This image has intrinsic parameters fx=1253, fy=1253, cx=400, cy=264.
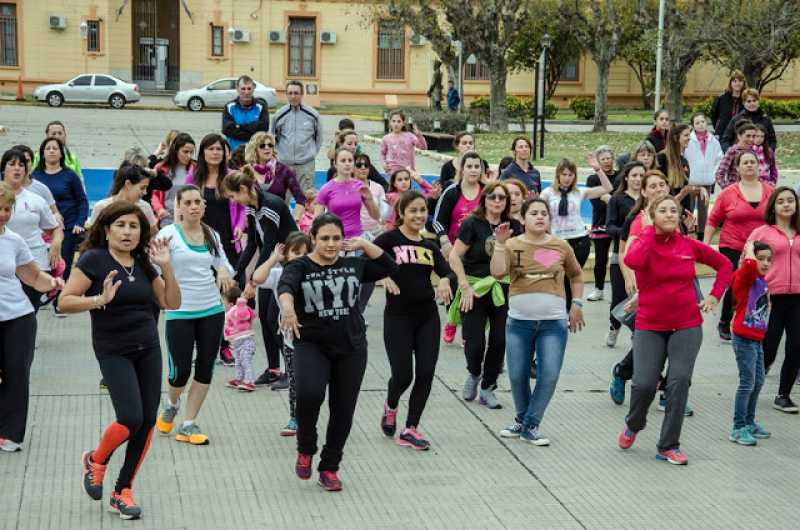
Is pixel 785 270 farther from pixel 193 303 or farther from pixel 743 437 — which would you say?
pixel 193 303

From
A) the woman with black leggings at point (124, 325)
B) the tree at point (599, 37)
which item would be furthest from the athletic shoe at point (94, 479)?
the tree at point (599, 37)

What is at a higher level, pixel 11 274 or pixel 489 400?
pixel 11 274

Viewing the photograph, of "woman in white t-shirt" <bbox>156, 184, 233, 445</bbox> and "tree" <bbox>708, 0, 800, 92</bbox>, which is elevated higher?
"tree" <bbox>708, 0, 800, 92</bbox>

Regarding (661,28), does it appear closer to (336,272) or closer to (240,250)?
(240,250)

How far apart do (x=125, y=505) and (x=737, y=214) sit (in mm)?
6229

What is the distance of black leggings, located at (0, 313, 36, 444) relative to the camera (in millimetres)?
7707

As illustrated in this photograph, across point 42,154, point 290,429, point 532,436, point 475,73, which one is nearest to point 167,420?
point 290,429

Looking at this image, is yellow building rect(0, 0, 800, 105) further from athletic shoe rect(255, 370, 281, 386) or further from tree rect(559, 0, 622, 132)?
athletic shoe rect(255, 370, 281, 386)

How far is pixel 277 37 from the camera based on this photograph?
54.4 metres

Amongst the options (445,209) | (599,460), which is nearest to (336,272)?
(599,460)

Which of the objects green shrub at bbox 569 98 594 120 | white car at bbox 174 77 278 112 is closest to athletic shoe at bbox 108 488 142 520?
white car at bbox 174 77 278 112

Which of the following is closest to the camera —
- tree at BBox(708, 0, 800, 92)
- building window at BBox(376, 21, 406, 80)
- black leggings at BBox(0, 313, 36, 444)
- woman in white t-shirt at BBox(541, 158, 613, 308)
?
black leggings at BBox(0, 313, 36, 444)

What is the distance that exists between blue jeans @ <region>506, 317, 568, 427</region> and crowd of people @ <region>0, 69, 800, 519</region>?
13 mm

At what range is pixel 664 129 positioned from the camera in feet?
50.9
